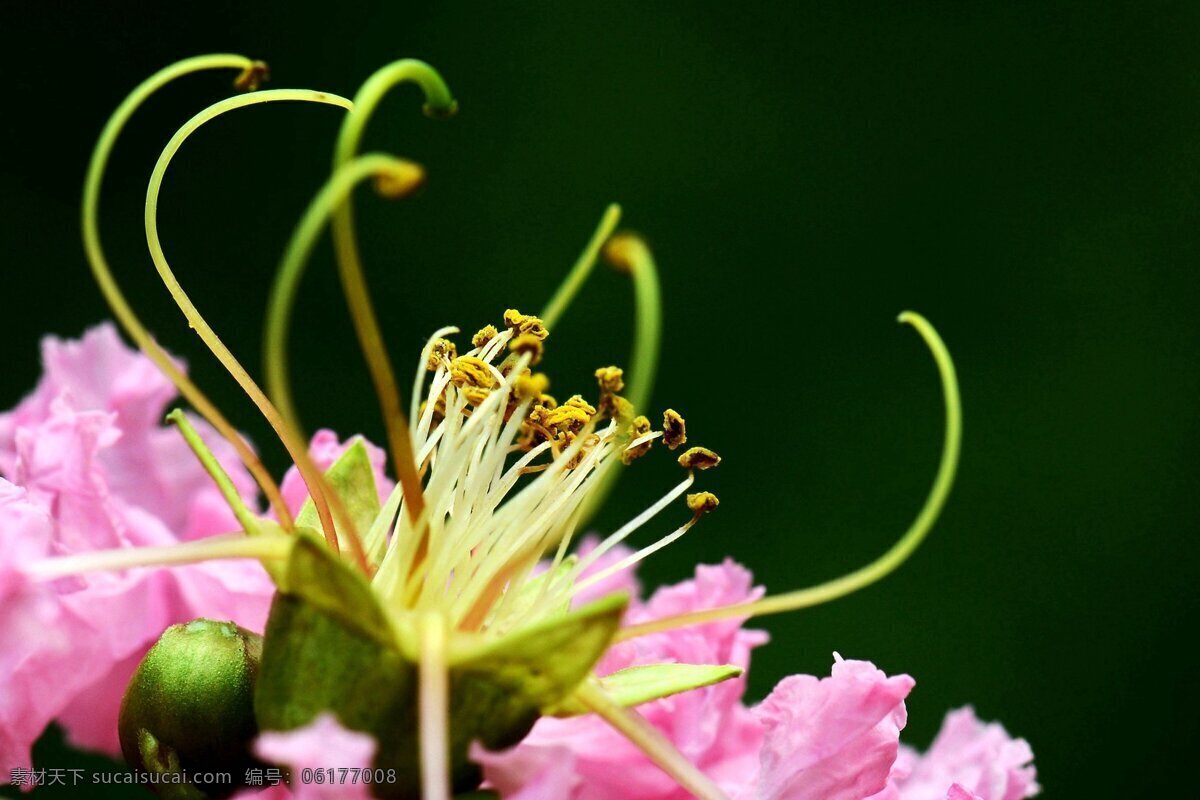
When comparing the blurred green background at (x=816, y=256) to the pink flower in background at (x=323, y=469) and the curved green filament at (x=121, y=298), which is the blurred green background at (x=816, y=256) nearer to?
the pink flower in background at (x=323, y=469)

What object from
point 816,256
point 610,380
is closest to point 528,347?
point 610,380

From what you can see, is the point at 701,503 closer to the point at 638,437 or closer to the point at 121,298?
the point at 638,437

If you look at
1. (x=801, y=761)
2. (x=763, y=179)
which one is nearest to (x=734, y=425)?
(x=763, y=179)

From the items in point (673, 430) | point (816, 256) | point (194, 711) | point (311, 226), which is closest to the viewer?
point (311, 226)

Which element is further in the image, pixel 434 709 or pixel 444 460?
pixel 444 460

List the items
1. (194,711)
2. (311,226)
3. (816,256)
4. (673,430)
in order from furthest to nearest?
(816,256)
(673,430)
(194,711)
(311,226)

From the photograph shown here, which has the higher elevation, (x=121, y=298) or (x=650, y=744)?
(x=121, y=298)

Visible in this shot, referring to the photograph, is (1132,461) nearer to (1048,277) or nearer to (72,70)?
(1048,277)
